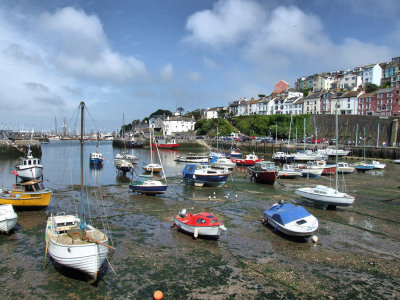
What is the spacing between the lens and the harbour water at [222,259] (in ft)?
38.2

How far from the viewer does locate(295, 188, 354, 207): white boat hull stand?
72.2 ft

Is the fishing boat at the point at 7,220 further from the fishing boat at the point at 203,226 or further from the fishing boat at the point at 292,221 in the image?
the fishing boat at the point at 292,221

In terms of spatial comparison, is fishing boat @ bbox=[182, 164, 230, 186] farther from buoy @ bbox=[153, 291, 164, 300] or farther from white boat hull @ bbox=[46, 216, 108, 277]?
buoy @ bbox=[153, 291, 164, 300]

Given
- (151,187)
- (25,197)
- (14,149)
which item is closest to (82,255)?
(25,197)

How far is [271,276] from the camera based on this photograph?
12.7 meters

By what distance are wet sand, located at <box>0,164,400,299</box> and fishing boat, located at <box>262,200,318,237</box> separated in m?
0.65

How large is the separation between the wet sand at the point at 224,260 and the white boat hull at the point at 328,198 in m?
0.76

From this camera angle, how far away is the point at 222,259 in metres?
14.3

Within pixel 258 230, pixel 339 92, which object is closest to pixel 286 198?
pixel 258 230

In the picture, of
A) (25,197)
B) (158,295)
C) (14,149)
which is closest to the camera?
(158,295)

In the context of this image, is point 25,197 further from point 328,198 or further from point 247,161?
point 247,161

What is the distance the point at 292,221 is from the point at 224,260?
4.94 meters

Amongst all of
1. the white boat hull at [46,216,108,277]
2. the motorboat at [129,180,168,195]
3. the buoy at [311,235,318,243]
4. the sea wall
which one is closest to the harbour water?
the buoy at [311,235,318,243]

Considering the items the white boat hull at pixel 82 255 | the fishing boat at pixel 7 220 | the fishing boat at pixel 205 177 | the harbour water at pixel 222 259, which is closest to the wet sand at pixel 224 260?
the harbour water at pixel 222 259
